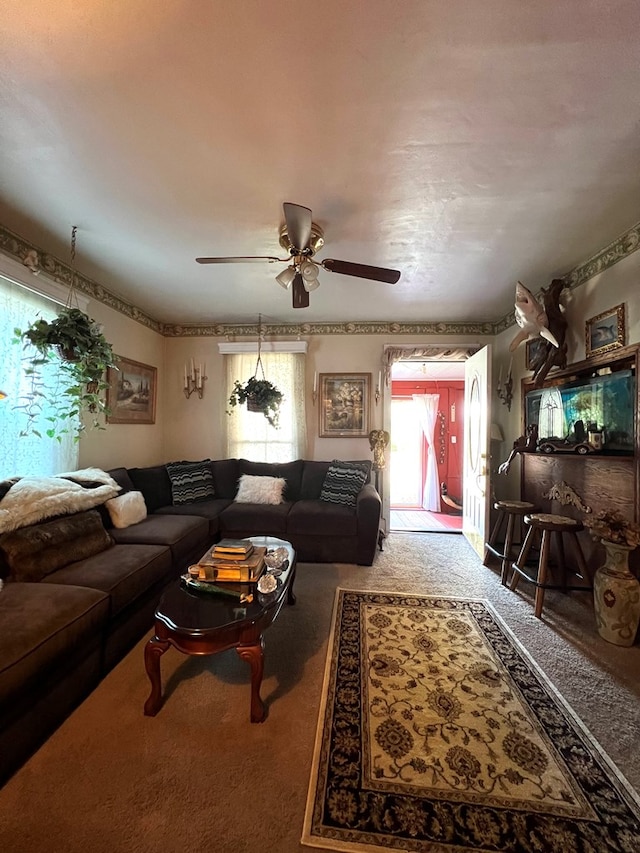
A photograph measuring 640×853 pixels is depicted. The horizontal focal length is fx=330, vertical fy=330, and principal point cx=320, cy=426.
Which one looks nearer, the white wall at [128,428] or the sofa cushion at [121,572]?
the sofa cushion at [121,572]

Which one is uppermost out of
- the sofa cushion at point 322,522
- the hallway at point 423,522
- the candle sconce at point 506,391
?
the candle sconce at point 506,391

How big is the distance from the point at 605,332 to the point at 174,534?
11.8 ft

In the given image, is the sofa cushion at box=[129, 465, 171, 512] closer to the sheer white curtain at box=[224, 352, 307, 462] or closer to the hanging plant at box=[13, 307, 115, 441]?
the hanging plant at box=[13, 307, 115, 441]

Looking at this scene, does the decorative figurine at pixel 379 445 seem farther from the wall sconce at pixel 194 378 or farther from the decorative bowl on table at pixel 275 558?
the wall sconce at pixel 194 378

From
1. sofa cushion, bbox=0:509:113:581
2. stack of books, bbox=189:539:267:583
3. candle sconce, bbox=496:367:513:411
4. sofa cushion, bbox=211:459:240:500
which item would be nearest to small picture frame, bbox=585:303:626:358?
candle sconce, bbox=496:367:513:411

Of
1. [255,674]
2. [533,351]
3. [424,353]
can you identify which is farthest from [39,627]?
[424,353]

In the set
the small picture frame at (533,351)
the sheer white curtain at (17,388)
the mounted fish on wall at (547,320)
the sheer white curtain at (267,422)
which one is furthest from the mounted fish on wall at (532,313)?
the sheer white curtain at (17,388)

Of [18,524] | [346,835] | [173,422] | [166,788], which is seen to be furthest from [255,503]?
[346,835]

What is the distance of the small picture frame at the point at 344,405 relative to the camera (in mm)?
4344

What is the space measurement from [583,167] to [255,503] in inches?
144

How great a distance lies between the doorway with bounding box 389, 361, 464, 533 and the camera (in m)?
5.96

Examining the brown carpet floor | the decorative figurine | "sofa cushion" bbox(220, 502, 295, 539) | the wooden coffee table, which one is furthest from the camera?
the decorative figurine

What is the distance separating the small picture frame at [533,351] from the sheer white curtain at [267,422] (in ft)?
8.36

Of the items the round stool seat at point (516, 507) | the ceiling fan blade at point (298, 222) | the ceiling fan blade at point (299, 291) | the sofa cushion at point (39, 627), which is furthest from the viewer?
the round stool seat at point (516, 507)
